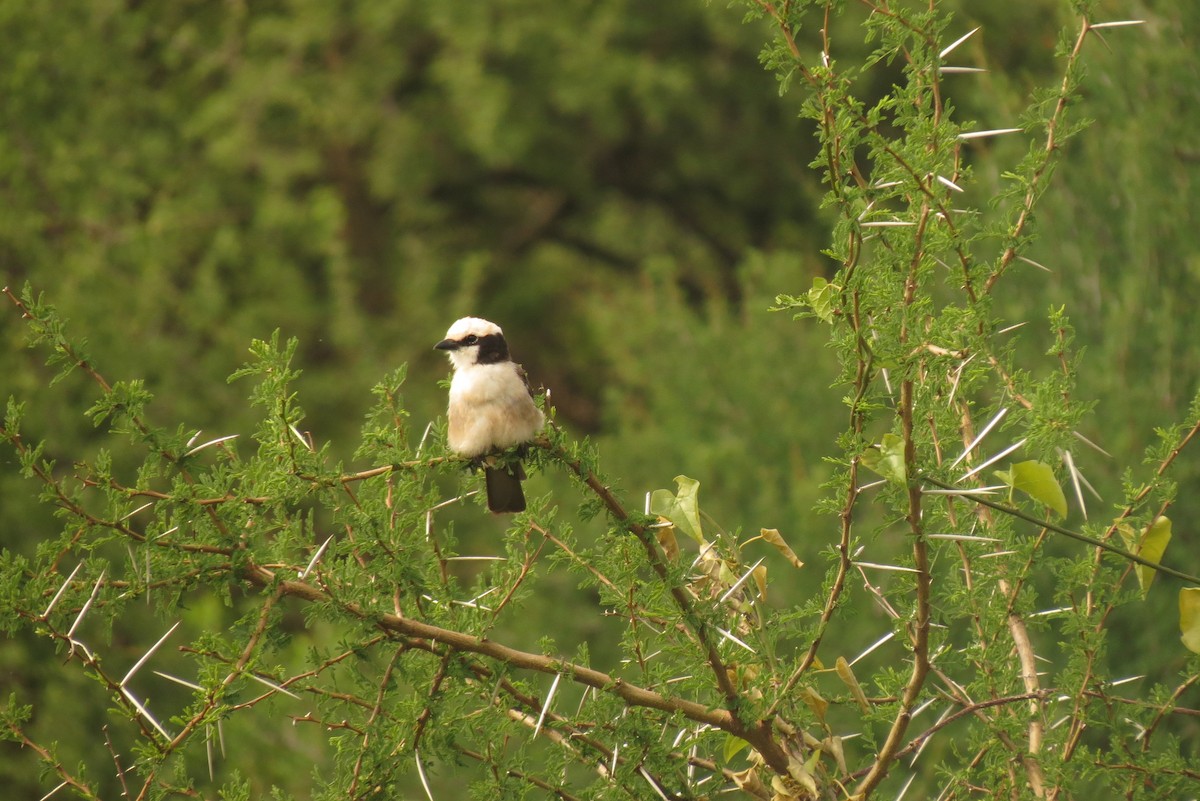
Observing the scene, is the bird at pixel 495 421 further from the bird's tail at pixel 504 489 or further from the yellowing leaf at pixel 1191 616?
the yellowing leaf at pixel 1191 616

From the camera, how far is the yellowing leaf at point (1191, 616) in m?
2.85

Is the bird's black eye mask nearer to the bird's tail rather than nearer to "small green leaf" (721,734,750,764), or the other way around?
the bird's tail

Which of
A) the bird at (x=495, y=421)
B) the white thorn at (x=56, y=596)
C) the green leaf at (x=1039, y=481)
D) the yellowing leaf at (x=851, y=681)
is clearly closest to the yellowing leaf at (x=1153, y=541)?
the green leaf at (x=1039, y=481)

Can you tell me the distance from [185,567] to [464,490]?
81 centimetres

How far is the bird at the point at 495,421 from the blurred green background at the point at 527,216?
1003 mm

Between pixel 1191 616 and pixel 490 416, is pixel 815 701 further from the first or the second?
pixel 490 416

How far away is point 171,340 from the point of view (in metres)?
11.5

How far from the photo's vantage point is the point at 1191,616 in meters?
2.88

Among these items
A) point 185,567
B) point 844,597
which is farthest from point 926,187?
point 185,567

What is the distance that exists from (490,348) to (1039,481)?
88.1 inches

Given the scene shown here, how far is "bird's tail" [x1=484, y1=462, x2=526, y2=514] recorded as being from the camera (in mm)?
3955

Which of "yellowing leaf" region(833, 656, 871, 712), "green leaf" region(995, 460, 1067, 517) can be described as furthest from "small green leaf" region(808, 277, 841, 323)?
"yellowing leaf" region(833, 656, 871, 712)

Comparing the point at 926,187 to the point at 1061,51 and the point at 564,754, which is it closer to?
the point at 1061,51

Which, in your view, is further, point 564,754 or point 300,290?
point 300,290
